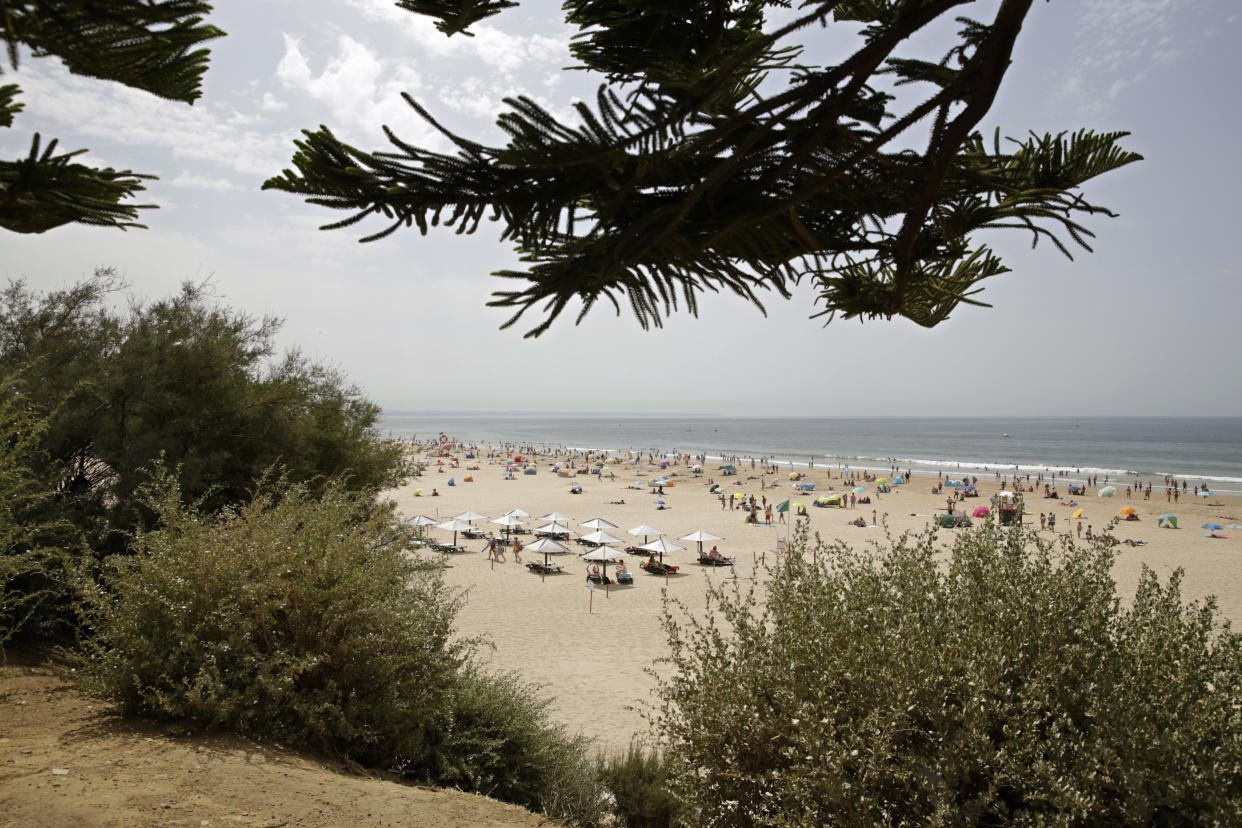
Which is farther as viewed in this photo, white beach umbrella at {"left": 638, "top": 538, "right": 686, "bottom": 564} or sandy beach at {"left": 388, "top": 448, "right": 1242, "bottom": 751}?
white beach umbrella at {"left": 638, "top": 538, "right": 686, "bottom": 564}

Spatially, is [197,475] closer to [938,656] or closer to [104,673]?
[104,673]

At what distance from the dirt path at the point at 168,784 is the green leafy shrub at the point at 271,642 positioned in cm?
26

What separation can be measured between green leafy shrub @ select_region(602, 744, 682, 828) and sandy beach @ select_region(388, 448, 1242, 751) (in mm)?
641

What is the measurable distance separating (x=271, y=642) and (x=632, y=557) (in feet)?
58.5

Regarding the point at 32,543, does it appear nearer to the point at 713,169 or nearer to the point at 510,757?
the point at 510,757

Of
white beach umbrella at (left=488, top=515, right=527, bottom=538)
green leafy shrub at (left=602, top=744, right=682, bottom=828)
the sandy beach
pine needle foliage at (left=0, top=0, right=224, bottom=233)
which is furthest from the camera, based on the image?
white beach umbrella at (left=488, top=515, right=527, bottom=538)

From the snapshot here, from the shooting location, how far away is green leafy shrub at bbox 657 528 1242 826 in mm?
2629

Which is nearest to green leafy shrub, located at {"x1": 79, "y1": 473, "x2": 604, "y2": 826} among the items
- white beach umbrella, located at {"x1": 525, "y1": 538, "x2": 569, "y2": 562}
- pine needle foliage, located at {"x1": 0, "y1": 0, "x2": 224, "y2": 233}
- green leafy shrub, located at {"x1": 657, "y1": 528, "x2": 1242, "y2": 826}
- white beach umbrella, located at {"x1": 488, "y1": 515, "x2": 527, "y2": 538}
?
green leafy shrub, located at {"x1": 657, "y1": 528, "x2": 1242, "y2": 826}

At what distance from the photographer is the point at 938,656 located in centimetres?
309

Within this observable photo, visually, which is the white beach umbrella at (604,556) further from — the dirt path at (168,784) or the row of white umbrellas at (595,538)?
the dirt path at (168,784)

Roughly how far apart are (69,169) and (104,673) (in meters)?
4.25

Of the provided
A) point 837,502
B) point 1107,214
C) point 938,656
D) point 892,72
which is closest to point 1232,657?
point 938,656

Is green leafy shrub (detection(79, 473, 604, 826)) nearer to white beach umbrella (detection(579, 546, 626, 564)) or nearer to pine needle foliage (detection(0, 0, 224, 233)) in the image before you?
pine needle foliage (detection(0, 0, 224, 233))

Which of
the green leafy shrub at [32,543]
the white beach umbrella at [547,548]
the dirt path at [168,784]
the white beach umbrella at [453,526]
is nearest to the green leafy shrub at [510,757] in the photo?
the dirt path at [168,784]
